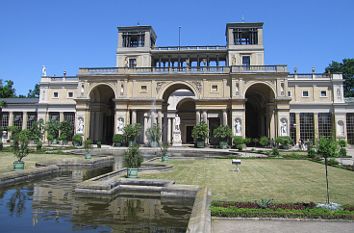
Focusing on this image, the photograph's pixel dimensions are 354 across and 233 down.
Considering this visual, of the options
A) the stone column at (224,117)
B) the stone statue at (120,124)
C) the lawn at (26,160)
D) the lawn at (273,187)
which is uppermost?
the stone column at (224,117)

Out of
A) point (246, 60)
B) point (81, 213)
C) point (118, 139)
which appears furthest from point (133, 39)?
point (81, 213)

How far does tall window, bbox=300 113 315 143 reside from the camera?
48.7 m

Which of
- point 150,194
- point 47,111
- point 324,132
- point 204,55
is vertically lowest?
point 150,194

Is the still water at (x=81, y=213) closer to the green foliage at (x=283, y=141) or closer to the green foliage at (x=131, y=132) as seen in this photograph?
the green foliage at (x=131, y=132)

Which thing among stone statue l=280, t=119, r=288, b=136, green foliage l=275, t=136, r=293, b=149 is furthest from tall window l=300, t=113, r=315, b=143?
green foliage l=275, t=136, r=293, b=149

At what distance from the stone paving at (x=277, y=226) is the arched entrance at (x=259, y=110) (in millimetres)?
38618

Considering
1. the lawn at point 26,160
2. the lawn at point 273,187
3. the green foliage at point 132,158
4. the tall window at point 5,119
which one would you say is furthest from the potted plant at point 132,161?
the tall window at point 5,119

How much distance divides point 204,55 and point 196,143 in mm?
19759

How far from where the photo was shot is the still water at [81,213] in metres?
6.67

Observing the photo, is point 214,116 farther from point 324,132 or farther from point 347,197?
point 347,197

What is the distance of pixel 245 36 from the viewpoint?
172 feet

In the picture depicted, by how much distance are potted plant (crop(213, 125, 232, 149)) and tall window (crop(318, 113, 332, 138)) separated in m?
18.5

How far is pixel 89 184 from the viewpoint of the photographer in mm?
10336

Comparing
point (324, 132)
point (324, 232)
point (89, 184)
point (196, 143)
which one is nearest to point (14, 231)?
point (89, 184)
